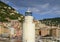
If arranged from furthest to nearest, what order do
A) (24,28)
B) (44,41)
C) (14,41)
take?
(44,41)
(14,41)
(24,28)

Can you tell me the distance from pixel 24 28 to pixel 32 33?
1.35 ft

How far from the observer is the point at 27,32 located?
15.2 m

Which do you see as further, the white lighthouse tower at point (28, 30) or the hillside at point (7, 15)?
the hillside at point (7, 15)

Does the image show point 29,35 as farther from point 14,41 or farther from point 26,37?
point 14,41

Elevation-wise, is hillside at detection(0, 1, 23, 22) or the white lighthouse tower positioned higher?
hillside at detection(0, 1, 23, 22)

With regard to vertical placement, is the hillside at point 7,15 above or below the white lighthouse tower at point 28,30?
above

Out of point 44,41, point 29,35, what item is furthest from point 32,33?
point 44,41

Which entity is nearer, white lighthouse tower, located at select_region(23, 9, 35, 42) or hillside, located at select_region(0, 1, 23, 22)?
white lighthouse tower, located at select_region(23, 9, 35, 42)

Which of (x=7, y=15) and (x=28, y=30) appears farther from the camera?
(x=7, y=15)

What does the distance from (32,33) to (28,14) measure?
0.95 metres

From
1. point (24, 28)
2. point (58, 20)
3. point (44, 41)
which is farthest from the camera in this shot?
point (58, 20)

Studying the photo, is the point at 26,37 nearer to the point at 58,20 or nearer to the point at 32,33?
the point at 32,33

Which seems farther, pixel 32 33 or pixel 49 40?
pixel 49 40

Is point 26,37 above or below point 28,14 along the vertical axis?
below
